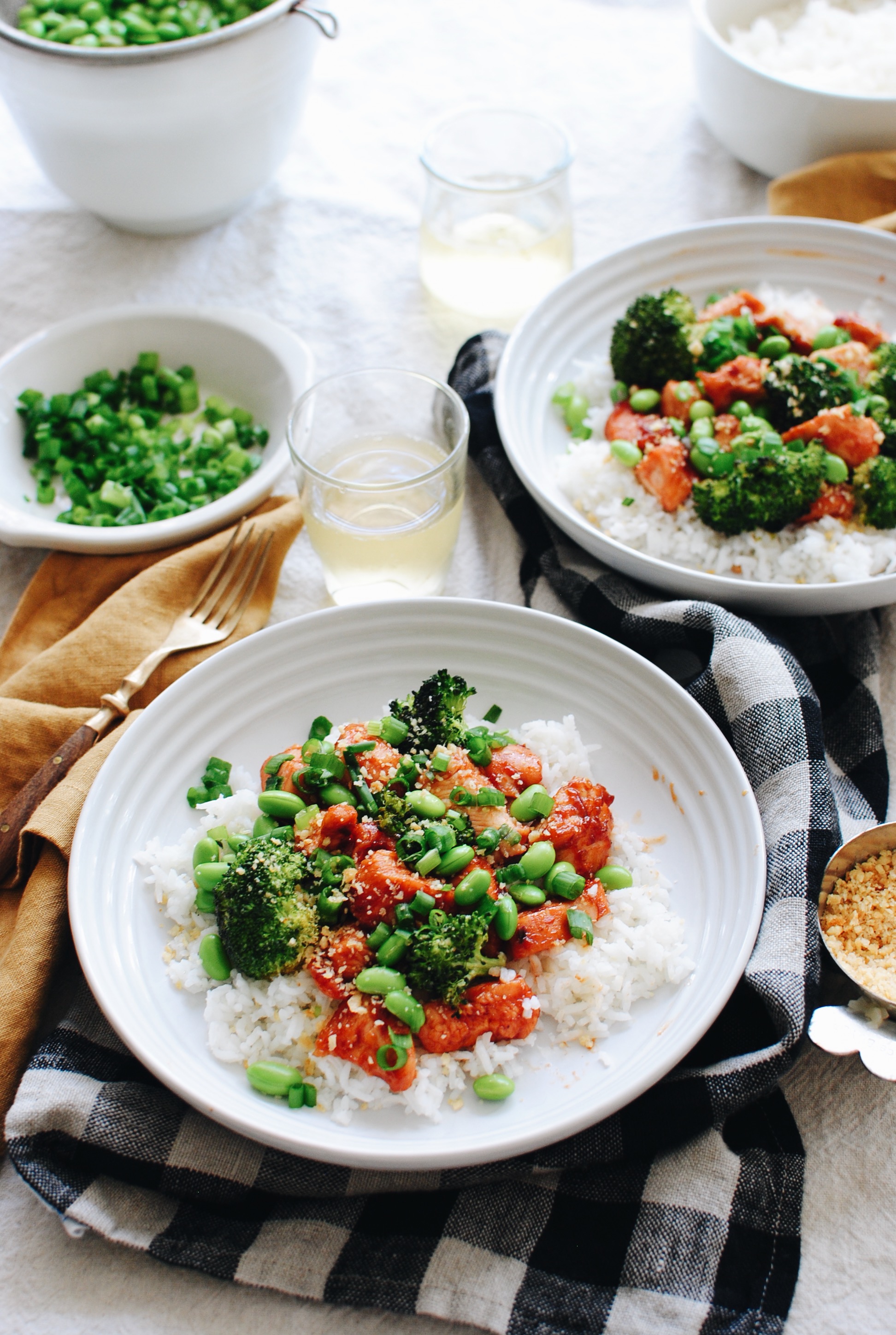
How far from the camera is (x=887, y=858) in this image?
2234 millimetres

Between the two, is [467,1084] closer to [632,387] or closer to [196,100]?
[632,387]

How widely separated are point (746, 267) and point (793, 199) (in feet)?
1.40

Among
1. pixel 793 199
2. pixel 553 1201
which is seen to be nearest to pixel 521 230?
pixel 793 199

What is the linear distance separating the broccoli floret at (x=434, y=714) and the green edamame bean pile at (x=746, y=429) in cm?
80

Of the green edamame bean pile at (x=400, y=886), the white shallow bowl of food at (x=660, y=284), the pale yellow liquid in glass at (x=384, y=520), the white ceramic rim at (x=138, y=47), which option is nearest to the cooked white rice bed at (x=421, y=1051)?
the green edamame bean pile at (x=400, y=886)

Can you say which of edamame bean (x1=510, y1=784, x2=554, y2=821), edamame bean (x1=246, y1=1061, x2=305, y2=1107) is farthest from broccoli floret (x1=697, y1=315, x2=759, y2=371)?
edamame bean (x1=246, y1=1061, x2=305, y2=1107)

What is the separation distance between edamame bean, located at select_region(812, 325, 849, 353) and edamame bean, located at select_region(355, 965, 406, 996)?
2329 millimetres

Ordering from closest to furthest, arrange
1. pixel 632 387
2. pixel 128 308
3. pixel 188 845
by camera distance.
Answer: pixel 188 845, pixel 632 387, pixel 128 308

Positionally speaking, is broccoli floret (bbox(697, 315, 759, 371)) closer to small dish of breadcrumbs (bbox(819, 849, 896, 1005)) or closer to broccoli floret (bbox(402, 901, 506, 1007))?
small dish of breadcrumbs (bbox(819, 849, 896, 1005))

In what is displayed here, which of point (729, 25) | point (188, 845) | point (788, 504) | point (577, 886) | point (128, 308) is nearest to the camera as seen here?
point (577, 886)

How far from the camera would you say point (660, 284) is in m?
3.54

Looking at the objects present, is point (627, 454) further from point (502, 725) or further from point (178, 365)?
point (178, 365)

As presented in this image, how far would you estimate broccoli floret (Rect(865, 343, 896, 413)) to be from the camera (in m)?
3.04

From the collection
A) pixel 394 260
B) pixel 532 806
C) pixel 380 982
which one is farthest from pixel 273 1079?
pixel 394 260
